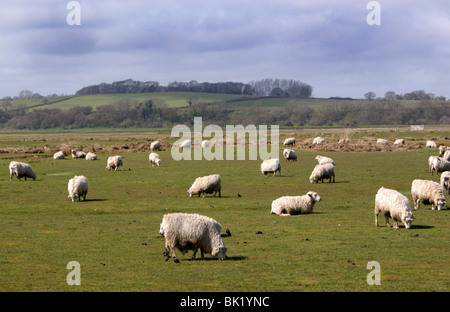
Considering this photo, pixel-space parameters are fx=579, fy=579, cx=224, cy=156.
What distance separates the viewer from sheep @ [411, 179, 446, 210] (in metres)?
23.9

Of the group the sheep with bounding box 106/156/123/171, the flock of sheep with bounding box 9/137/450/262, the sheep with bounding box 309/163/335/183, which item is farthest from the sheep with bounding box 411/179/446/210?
the sheep with bounding box 106/156/123/171

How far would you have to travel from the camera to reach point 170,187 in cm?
3622

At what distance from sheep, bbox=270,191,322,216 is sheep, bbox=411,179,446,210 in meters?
4.05

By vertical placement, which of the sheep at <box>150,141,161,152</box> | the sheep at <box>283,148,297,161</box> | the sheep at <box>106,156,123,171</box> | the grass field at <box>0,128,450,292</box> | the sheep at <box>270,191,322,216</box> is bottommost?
the grass field at <box>0,128,450,292</box>

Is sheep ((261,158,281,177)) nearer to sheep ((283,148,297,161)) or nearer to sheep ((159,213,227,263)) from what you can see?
sheep ((283,148,297,161))

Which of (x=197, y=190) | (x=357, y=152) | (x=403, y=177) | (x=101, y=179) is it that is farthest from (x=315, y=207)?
(x=357, y=152)

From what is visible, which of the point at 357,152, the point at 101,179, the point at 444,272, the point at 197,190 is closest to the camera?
the point at 444,272

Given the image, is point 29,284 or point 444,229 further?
point 444,229

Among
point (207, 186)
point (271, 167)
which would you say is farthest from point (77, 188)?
point (271, 167)

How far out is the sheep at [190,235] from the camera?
15.2m

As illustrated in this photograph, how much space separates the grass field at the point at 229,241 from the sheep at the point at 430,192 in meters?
0.56

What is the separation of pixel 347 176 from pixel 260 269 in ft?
91.0
